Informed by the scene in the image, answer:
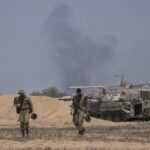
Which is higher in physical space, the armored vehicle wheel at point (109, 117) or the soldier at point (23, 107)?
the armored vehicle wheel at point (109, 117)

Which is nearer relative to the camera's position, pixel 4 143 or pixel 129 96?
pixel 4 143

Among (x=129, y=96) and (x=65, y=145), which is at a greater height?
(x=129, y=96)

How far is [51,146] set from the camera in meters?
19.4

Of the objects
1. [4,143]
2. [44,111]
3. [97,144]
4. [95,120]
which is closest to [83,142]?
[97,144]

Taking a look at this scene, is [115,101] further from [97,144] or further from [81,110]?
[97,144]

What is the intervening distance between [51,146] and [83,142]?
1525 mm

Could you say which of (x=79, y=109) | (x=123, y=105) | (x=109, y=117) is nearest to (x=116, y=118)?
(x=109, y=117)

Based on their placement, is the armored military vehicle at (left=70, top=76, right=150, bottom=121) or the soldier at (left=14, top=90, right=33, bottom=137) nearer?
the soldier at (left=14, top=90, right=33, bottom=137)

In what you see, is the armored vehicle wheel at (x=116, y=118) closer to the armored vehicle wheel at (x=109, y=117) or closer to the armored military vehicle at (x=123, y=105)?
the armored military vehicle at (x=123, y=105)

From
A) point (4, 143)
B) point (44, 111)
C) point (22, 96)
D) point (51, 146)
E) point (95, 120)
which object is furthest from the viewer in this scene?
point (44, 111)

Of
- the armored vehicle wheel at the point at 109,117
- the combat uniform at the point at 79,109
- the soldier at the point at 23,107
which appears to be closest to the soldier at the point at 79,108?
the combat uniform at the point at 79,109

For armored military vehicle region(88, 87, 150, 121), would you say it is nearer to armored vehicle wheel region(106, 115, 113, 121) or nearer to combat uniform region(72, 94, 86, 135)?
armored vehicle wheel region(106, 115, 113, 121)

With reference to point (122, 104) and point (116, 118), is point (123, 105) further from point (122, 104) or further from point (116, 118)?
point (116, 118)

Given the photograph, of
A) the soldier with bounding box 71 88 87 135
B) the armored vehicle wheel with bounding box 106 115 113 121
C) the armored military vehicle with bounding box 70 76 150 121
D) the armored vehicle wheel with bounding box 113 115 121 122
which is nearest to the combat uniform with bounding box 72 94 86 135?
the soldier with bounding box 71 88 87 135
